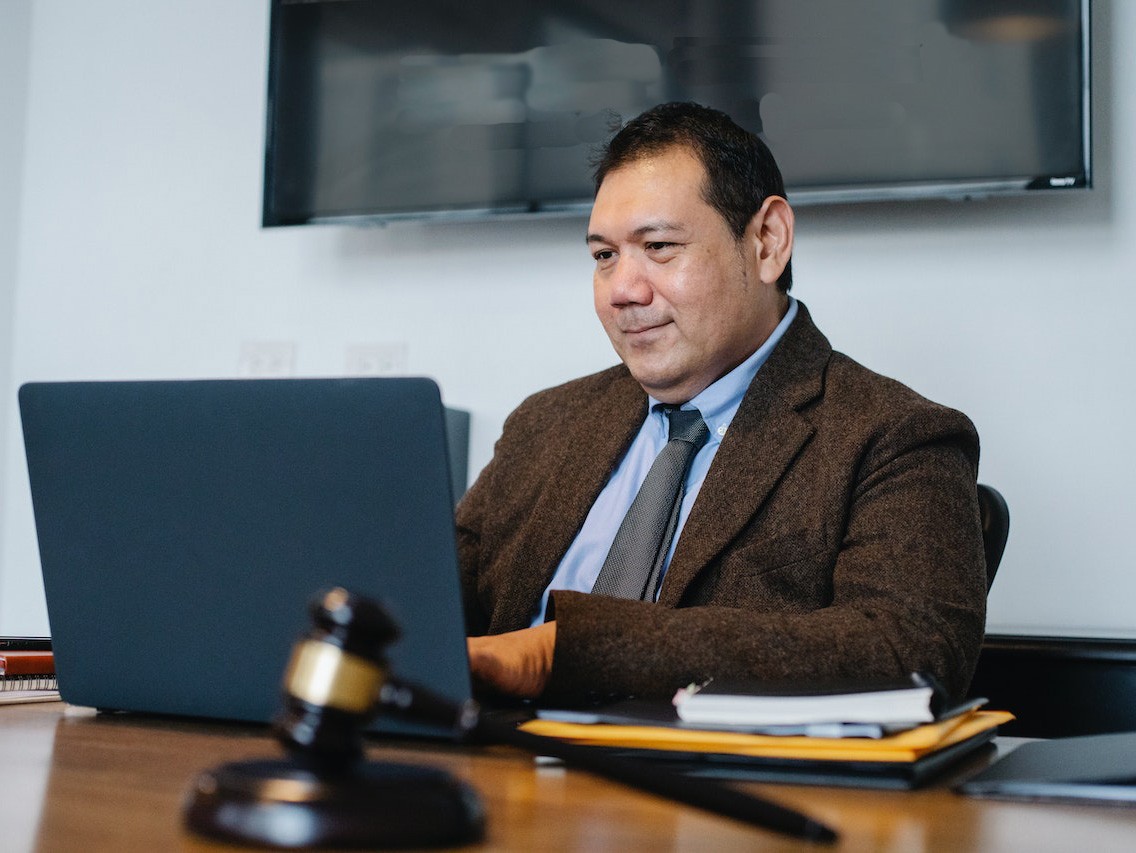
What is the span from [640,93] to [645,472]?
3.10 ft

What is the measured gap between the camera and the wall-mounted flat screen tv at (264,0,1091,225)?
6.75ft

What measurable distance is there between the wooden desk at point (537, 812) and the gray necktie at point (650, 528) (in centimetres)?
61


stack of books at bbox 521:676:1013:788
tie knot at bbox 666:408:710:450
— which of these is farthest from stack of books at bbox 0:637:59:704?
tie knot at bbox 666:408:710:450

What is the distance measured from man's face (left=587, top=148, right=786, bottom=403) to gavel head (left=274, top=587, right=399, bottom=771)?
3.77 feet

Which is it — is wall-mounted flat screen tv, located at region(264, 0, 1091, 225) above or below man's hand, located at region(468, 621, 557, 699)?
above

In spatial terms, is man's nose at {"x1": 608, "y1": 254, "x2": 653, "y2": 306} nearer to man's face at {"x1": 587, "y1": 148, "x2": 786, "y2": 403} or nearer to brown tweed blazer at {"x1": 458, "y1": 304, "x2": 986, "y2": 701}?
man's face at {"x1": 587, "y1": 148, "x2": 786, "y2": 403}

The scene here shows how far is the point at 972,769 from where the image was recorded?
32.1 inches

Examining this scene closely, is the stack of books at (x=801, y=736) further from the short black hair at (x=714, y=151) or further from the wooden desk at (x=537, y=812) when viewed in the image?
the short black hair at (x=714, y=151)

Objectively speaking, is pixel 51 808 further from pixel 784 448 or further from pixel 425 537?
pixel 784 448

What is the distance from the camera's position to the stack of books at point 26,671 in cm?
109

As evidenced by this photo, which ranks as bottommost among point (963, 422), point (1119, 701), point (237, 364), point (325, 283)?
point (1119, 701)

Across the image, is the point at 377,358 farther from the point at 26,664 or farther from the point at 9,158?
the point at 26,664

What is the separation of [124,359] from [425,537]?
87.0 inches

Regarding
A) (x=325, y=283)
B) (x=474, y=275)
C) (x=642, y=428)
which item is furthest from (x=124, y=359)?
(x=642, y=428)
